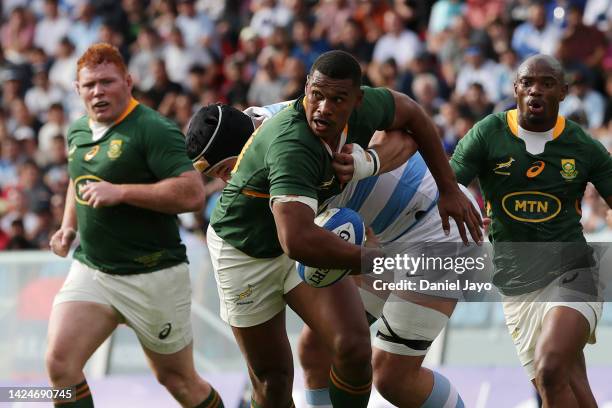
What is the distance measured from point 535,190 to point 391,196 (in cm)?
84

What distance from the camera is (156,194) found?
702 cm

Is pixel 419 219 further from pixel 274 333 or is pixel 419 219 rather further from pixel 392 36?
pixel 392 36

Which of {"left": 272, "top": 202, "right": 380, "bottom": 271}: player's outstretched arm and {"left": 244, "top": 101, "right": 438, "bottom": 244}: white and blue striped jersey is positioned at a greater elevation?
{"left": 272, "top": 202, "right": 380, "bottom": 271}: player's outstretched arm

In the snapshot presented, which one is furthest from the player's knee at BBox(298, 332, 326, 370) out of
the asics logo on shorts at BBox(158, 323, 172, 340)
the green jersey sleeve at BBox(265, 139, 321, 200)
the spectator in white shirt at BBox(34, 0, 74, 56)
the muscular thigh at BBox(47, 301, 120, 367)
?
the spectator in white shirt at BBox(34, 0, 74, 56)

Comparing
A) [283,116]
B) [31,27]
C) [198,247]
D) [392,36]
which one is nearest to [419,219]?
[283,116]

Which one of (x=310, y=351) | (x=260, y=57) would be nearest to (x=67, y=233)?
(x=310, y=351)

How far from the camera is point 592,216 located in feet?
35.0

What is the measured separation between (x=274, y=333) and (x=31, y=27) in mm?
12228

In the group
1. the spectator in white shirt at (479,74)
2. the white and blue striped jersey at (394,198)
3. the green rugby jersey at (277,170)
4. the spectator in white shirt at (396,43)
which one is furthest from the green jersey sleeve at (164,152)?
the spectator in white shirt at (396,43)

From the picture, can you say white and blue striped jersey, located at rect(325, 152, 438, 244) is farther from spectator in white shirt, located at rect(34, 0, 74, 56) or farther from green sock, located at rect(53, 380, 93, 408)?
spectator in white shirt, located at rect(34, 0, 74, 56)

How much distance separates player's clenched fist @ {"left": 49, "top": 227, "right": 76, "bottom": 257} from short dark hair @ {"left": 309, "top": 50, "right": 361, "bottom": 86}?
7.46 feet

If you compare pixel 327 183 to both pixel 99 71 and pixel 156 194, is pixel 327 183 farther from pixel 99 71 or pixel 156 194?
pixel 99 71

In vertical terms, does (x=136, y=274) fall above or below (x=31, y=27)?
above

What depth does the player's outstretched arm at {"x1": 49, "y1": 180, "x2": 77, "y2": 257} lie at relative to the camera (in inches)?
292
